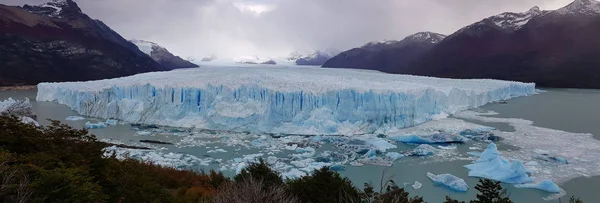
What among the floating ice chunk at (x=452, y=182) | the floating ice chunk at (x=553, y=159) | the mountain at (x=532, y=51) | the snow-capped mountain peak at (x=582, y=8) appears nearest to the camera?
the floating ice chunk at (x=452, y=182)

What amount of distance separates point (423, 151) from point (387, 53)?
54779 mm

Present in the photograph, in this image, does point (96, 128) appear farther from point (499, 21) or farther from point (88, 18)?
point (499, 21)

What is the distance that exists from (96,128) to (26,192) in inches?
438

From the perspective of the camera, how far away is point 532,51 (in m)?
41.1

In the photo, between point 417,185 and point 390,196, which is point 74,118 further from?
point 390,196

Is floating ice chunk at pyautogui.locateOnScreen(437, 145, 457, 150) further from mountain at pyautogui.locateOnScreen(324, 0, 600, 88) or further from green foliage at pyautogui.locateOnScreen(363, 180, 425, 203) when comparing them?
mountain at pyautogui.locateOnScreen(324, 0, 600, 88)

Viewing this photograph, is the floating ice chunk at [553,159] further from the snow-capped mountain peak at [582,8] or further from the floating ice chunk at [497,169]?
the snow-capped mountain peak at [582,8]

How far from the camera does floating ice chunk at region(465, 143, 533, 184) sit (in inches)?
286

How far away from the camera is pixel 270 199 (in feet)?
10.4

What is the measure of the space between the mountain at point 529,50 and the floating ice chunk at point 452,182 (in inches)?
1269

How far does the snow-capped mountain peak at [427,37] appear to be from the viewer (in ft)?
211

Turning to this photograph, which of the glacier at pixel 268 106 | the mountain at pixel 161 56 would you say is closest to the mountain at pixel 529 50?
the glacier at pixel 268 106

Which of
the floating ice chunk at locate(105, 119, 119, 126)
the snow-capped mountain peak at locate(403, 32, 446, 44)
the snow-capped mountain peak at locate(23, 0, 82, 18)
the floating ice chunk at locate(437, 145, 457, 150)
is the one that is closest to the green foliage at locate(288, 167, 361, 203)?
the floating ice chunk at locate(437, 145, 457, 150)

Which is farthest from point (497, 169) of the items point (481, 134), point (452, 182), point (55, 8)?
point (55, 8)
